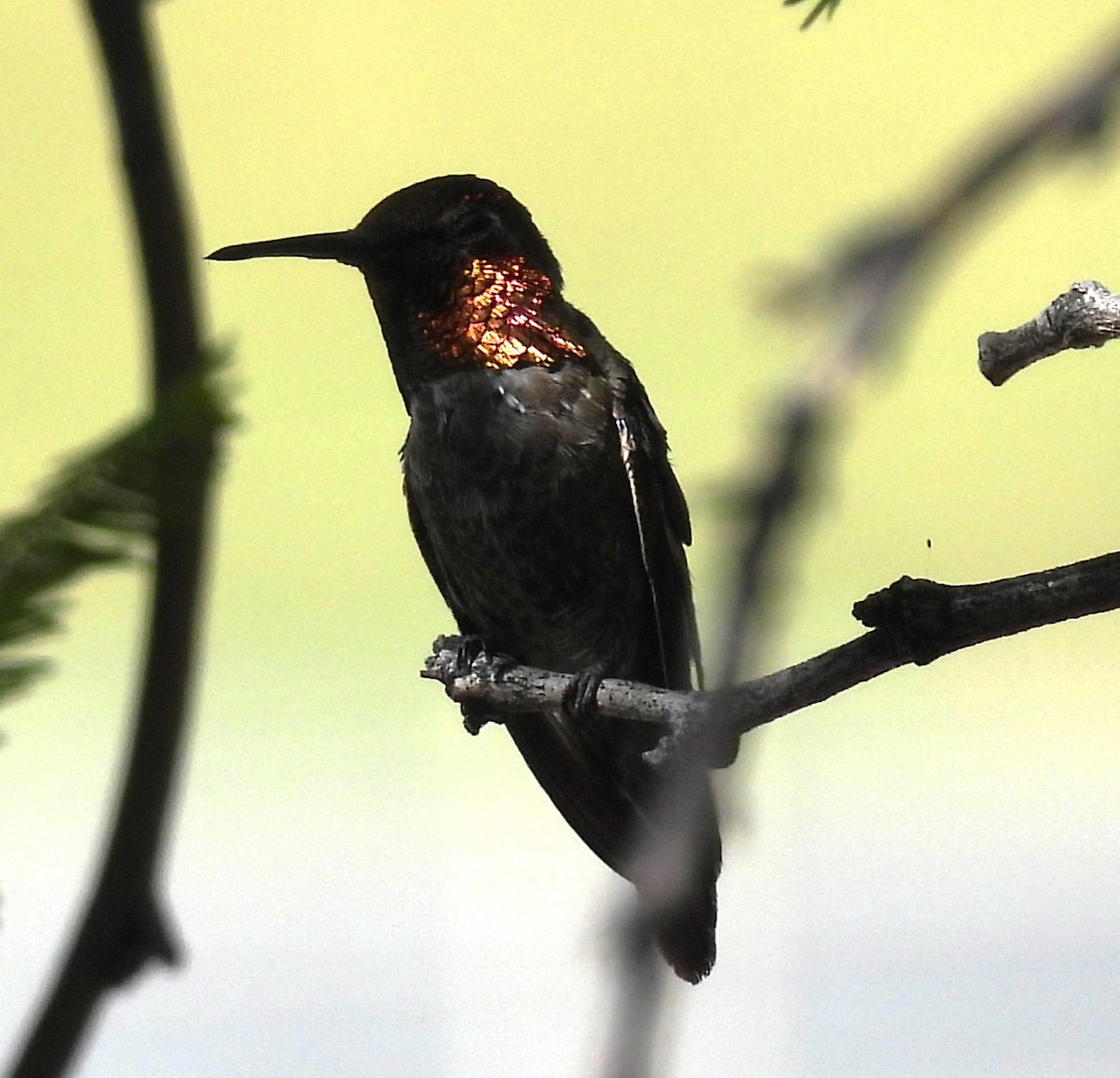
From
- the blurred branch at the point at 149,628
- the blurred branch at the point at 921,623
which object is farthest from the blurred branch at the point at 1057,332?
the blurred branch at the point at 149,628

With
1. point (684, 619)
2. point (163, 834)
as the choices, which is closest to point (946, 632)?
point (163, 834)

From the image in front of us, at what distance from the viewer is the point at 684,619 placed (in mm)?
988

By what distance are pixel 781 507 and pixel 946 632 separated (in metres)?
0.38

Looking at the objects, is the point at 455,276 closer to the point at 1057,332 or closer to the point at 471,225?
the point at 471,225

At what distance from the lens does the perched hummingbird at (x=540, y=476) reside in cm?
91

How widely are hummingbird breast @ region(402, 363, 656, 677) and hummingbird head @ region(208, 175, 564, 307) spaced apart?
0.08 m

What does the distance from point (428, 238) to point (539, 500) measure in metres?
0.20

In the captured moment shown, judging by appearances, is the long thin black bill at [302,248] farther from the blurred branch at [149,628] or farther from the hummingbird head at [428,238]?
the blurred branch at [149,628]

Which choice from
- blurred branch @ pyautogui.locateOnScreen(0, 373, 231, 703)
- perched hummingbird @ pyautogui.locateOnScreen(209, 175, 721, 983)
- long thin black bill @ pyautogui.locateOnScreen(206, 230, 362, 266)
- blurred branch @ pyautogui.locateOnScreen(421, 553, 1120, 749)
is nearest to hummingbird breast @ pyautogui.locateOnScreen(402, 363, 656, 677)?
perched hummingbird @ pyautogui.locateOnScreen(209, 175, 721, 983)

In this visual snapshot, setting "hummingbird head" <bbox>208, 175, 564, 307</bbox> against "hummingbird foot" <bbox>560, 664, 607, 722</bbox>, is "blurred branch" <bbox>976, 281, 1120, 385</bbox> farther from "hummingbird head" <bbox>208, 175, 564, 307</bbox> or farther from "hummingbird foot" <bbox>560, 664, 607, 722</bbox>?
"hummingbird head" <bbox>208, 175, 564, 307</bbox>

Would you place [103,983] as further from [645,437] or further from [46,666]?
[645,437]

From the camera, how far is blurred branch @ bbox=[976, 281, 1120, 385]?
50cm

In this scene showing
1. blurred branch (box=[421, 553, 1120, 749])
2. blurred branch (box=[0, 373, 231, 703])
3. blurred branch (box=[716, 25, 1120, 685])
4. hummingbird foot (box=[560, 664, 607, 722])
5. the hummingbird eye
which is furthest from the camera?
the hummingbird eye

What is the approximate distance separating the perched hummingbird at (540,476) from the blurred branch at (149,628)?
1.10 ft
